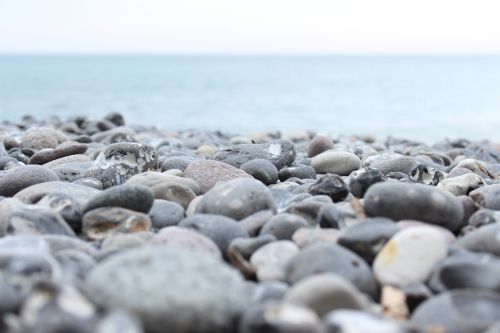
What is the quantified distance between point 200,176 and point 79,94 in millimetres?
32016

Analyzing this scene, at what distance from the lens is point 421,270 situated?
2150mm

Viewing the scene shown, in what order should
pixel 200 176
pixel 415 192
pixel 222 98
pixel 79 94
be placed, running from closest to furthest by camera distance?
pixel 415 192, pixel 200 176, pixel 222 98, pixel 79 94

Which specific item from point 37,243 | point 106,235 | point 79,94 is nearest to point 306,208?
point 106,235

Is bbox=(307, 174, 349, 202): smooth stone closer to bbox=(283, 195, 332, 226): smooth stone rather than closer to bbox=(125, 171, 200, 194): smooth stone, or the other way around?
bbox=(283, 195, 332, 226): smooth stone

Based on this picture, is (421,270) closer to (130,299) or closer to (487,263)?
(487,263)

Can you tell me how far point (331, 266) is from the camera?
2.11 m

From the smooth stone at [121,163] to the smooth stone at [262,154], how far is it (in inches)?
20.8

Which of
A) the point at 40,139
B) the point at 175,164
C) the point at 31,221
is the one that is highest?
the point at 31,221

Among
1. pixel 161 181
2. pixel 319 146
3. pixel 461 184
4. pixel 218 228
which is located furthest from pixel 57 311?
pixel 319 146

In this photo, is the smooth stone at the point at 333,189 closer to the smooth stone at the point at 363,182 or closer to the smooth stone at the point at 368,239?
the smooth stone at the point at 363,182

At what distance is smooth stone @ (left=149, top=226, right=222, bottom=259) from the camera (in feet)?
7.63

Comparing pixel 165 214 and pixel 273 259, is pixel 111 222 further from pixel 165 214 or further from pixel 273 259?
pixel 273 259

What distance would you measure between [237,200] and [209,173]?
882 mm

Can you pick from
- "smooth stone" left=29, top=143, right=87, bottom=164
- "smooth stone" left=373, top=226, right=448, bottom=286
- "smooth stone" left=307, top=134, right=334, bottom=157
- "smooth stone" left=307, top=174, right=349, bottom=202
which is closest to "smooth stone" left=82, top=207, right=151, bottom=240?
"smooth stone" left=307, top=174, right=349, bottom=202
